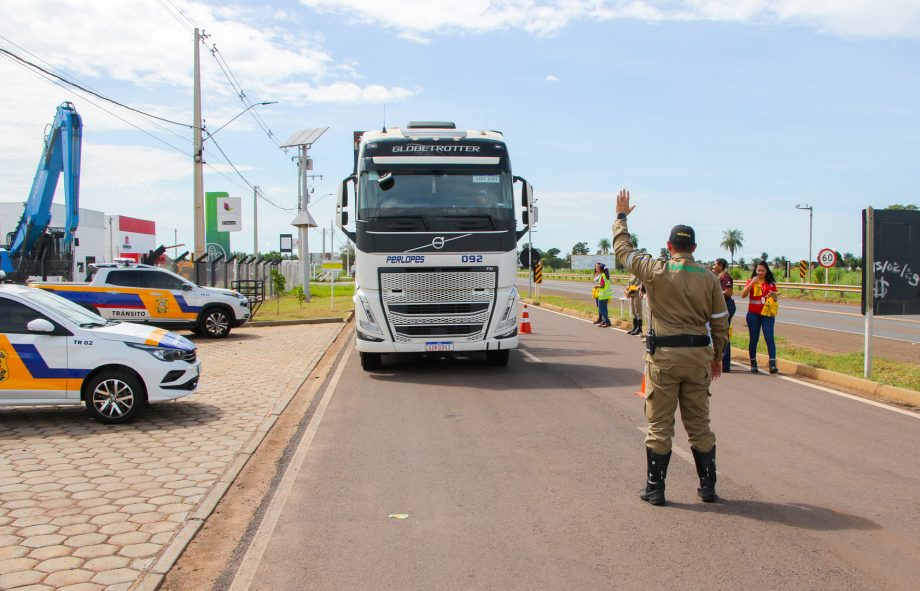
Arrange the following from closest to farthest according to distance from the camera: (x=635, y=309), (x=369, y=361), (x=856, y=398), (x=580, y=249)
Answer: (x=856, y=398) → (x=369, y=361) → (x=635, y=309) → (x=580, y=249)

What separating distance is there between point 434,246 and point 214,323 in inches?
380

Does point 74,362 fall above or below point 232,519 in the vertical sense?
above

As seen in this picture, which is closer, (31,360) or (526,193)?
(31,360)

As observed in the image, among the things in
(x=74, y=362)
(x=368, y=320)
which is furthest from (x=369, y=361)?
(x=74, y=362)

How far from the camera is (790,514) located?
5547mm

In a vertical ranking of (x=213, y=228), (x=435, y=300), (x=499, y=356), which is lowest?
(x=499, y=356)

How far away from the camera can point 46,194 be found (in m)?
29.3

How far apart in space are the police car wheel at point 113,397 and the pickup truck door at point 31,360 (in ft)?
0.59

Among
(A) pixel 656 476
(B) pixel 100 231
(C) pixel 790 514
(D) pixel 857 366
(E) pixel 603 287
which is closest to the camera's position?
(C) pixel 790 514

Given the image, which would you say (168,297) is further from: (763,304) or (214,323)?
(763,304)

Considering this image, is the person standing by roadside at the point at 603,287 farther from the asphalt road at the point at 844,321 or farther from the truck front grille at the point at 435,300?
the truck front grille at the point at 435,300

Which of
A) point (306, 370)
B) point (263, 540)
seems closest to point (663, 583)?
point (263, 540)

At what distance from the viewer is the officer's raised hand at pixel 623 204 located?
6145mm

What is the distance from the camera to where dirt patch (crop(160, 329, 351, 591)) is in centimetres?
462
